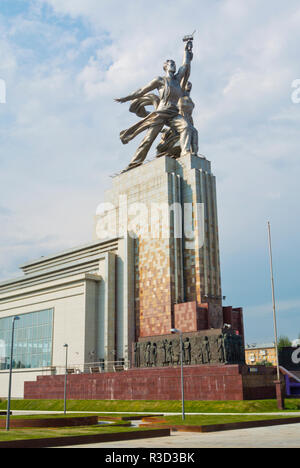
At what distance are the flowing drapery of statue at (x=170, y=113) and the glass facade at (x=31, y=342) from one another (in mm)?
20896

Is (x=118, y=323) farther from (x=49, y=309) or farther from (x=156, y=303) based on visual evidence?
(x=49, y=309)

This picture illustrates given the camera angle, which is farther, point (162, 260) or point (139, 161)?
point (139, 161)

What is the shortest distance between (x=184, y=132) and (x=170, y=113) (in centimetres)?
330

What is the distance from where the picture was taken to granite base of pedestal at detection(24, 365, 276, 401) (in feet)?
121

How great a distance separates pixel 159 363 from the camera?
45.2 metres

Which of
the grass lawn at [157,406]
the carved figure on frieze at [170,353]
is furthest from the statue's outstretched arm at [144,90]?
the grass lawn at [157,406]

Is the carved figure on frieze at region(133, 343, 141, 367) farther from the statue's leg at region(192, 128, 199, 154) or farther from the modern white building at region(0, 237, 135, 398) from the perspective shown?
the statue's leg at region(192, 128, 199, 154)

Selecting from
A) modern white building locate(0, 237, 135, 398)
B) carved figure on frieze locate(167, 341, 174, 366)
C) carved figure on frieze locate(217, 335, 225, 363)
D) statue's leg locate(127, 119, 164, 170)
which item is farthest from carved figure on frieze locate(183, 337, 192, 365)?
statue's leg locate(127, 119, 164, 170)

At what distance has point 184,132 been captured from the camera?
56906mm

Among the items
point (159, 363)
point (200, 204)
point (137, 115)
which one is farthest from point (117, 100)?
point (159, 363)

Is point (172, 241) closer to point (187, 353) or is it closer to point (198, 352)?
point (187, 353)

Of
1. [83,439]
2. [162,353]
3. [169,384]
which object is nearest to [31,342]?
[162,353]

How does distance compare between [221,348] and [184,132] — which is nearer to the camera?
[221,348]
